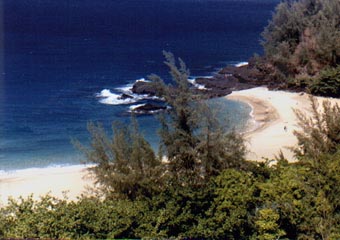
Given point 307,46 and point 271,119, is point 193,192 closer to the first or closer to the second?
point 271,119

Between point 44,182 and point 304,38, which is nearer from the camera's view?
point 44,182

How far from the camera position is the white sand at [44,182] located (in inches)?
988

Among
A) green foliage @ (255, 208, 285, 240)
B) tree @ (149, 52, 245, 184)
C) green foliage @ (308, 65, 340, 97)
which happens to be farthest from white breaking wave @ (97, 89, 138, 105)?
green foliage @ (255, 208, 285, 240)

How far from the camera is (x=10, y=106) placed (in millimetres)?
42562

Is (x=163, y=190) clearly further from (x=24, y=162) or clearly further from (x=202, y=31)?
(x=202, y=31)

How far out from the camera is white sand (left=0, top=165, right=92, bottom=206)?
82.3 feet

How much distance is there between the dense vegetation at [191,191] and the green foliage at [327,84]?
21613 millimetres

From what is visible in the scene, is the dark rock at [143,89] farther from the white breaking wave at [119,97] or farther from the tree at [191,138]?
the tree at [191,138]

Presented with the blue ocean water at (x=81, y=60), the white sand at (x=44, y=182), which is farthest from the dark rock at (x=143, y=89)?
the white sand at (x=44, y=182)

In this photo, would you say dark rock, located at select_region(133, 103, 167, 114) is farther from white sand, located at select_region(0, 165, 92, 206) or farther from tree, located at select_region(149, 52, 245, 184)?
tree, located at select_region(149, 52, 245, 184)

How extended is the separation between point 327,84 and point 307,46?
5.67 metres

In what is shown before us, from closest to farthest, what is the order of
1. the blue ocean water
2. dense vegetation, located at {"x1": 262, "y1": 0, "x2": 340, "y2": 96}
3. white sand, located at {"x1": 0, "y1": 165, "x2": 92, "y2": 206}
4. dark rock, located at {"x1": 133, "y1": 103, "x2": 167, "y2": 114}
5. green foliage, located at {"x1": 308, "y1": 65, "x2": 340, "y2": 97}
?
1. white sand, located at {"x1": 0, "y1": 165, "x2": 92, "y2": 206}
2. the blue ocean water
3. dark rock, located at {"x1": 133, "y1": 103, "x2": 167, "y2": 114}
4. green foliage, located at {"x1": 308, "y1": 65, "x2": 340, "y2": 97}
5. dense vegetation, located at {"x1": 262, "y1": 0, "x2": 340, "y2": 96}

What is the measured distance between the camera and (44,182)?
87.3ft

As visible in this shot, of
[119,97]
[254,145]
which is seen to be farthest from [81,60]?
[254,145]
